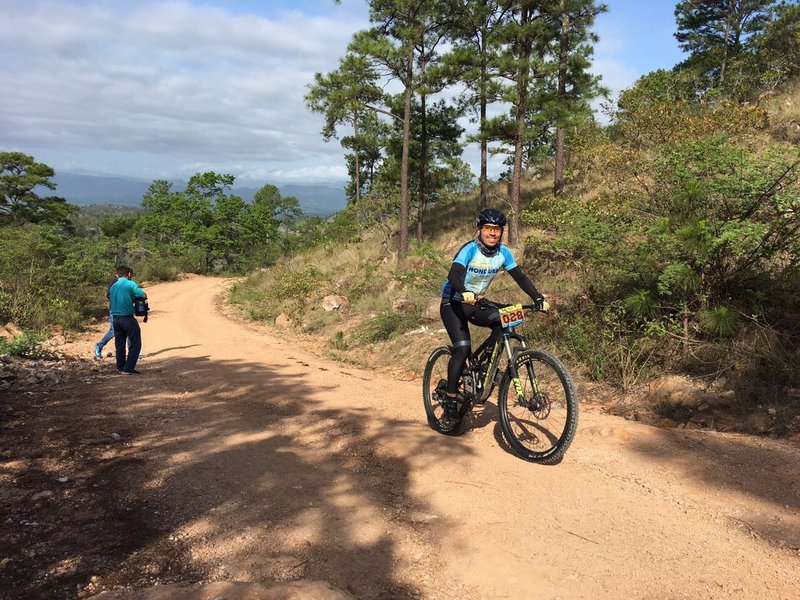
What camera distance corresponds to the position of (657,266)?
659 cm

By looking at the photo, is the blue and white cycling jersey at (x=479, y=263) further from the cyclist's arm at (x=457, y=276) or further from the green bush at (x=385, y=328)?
the green bush at (x=385, y=328)

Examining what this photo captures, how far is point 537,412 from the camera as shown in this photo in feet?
13.8

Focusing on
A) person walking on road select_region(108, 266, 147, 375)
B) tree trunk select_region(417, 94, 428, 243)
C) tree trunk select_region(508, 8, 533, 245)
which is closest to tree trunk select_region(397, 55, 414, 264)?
tree trunk select_region(417, 94, 428, 243)

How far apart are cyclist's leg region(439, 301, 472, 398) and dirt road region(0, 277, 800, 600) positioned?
61 centimetres

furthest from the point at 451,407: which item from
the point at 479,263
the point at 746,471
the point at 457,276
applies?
the point at 746,471

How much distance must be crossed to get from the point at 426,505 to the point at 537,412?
4.58 feet

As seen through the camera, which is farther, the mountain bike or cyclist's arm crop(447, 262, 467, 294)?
cyclist's arm crop(447, 262, 467, 294)

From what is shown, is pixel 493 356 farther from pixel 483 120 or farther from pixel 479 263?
pixel 483 120

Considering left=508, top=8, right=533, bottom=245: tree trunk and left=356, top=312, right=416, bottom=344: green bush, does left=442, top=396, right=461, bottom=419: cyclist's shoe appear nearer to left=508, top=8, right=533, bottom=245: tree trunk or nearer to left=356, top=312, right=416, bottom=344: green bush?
left=356, top=312, right=416, bottom=344: green bush

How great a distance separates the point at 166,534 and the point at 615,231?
670 centimetres

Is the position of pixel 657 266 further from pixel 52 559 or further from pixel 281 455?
pixel 52 559

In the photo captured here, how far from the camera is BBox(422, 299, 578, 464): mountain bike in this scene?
3.96m

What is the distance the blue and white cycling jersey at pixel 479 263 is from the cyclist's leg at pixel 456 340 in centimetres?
19

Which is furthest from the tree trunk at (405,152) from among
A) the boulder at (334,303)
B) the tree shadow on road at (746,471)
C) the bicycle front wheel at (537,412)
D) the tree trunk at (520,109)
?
the tree shadow on road at (746,471)
